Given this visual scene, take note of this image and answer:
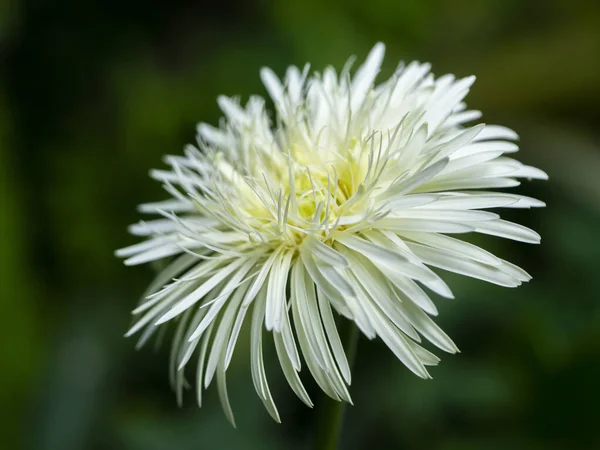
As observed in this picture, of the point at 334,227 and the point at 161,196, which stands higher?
the point at 161,196

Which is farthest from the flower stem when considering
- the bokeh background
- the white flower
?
the bokeh background

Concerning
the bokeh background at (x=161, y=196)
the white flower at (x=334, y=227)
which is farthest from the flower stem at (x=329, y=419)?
the bokeh background at (x=161, y=196)

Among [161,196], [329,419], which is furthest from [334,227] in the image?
[161,196]

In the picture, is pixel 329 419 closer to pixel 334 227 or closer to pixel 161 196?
pixel 334 227

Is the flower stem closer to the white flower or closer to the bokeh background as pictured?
the white flower

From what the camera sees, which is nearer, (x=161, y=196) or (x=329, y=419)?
(x=329, y=419)

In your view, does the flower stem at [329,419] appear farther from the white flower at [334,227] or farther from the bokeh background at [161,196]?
the bokeh background at [161,196]
